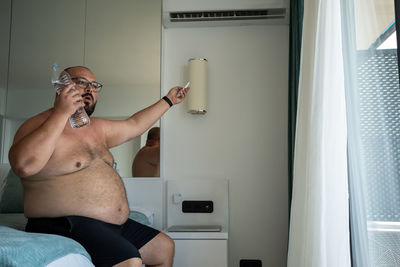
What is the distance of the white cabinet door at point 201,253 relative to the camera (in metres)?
2.50

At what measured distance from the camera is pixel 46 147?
1630 millimetres

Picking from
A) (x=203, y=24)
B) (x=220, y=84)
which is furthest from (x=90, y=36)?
(x=220, y=84)

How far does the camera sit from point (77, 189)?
70.7 inches

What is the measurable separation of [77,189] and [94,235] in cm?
26

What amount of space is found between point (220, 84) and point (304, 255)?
1754 millimetres

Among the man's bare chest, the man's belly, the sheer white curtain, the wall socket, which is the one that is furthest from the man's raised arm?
the wall socket

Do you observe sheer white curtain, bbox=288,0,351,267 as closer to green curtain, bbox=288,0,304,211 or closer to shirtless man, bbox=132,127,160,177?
green curtain, bbox=288,0,304,211

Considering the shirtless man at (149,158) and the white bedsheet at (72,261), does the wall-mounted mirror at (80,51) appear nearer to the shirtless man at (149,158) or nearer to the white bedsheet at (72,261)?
the shirtless man at (149,158)

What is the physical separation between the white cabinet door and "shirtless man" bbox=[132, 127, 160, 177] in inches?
26.1

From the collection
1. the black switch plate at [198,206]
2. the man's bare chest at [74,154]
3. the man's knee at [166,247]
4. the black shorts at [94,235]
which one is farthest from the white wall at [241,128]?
the black shorts at [94,235]

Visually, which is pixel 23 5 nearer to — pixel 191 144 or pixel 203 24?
pixel 203 24

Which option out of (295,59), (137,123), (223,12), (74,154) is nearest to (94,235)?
(74,154)

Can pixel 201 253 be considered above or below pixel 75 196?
below

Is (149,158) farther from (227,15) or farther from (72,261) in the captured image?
(72,261)
